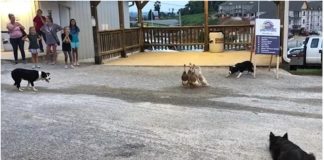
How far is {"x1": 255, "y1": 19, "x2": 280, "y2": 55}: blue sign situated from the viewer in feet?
34.4

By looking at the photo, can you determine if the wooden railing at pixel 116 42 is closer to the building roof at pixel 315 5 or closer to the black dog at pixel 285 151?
the black dog at pixel 285 151

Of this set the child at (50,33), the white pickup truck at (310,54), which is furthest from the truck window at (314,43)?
the child at (50,33)

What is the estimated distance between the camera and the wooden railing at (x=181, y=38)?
1652 centimetres

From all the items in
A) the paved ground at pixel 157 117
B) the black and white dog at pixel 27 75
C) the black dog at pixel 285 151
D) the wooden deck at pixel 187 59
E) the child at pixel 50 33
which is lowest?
the paved ground at pixel 157 117

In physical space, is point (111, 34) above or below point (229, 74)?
above

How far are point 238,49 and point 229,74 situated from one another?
21.4 ft

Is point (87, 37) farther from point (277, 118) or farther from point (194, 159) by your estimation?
point (194, 159)

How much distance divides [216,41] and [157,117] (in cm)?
1027

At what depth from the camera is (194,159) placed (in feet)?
15.5

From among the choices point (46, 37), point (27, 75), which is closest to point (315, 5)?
point (46, 37)

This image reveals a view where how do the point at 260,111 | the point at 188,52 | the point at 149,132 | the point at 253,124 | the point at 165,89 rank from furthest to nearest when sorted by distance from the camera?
the point at 188,52
the point at 165,89
the point at 260,111
the point at 253,124
the point at 149,132

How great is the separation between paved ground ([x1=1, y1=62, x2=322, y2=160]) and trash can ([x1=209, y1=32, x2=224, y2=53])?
5964 millimetres

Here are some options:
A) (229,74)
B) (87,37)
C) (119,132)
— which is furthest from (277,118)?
(87,37)

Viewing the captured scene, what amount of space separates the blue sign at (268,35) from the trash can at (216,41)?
19.0 ft
